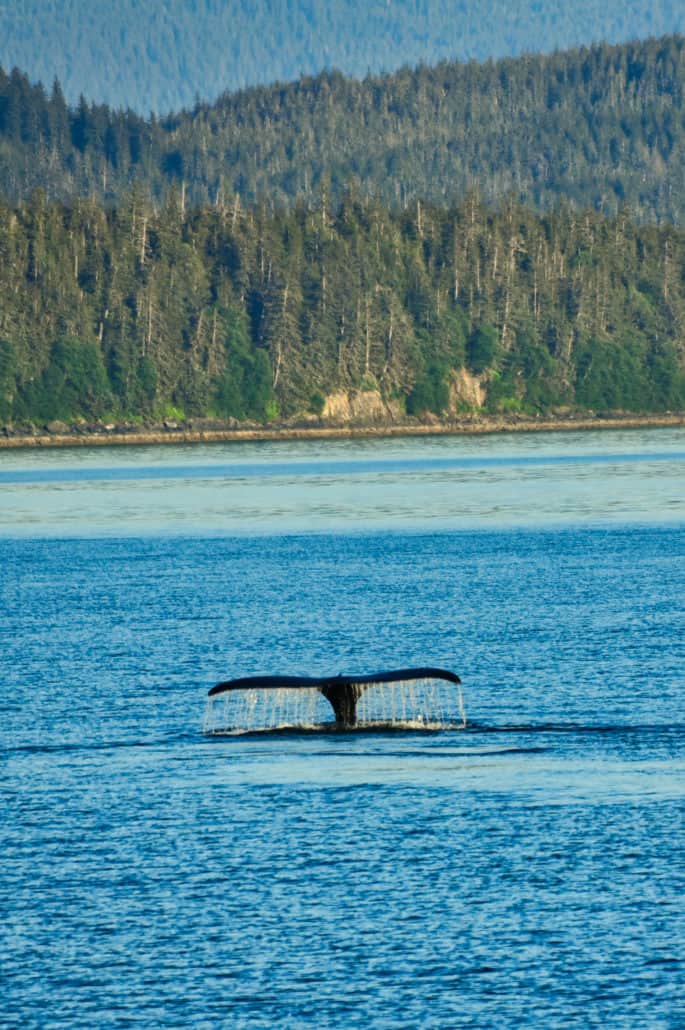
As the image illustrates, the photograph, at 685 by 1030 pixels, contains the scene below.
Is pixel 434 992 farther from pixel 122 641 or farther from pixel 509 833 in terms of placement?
pixel 122 641

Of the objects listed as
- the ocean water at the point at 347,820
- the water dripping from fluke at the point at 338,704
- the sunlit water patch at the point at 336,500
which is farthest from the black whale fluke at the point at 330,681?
the sunlit water patch at the point at 336,500

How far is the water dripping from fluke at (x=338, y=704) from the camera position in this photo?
4472 cm

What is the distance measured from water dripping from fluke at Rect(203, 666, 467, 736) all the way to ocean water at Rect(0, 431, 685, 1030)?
2.61ft

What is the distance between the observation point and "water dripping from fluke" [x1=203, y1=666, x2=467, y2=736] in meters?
44.7

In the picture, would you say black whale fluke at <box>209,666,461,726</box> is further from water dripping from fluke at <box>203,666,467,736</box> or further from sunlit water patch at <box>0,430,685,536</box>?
sunlit water patch at <box>0,430,685,536</box>

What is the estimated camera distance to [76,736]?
159ft

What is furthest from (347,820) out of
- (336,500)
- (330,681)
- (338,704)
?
(336,500)

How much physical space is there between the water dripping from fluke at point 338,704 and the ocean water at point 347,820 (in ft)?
2.61

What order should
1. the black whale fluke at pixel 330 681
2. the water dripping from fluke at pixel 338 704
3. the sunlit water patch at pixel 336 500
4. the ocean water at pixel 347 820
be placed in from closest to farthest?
the ocean water at pixel 347 820 → the black whale fluke at pixel 330 681 → the water dripping from fluke at pixel 338 704 → the sunlit water patch at pixel 336 500

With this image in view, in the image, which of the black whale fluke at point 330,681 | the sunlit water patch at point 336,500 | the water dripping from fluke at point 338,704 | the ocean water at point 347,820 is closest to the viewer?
the ocean water at point 347,820

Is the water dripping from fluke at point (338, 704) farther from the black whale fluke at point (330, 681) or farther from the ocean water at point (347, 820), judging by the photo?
the ocean water at point (347, 820)

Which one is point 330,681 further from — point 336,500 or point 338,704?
point 336,500

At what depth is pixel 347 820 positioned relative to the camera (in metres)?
39.1

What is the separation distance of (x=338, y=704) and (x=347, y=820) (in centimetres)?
946
